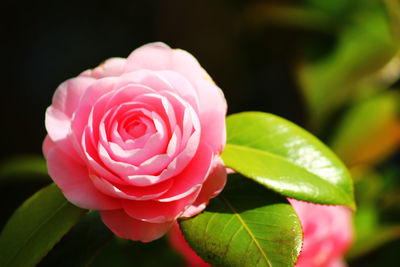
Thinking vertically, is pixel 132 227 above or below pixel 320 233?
above

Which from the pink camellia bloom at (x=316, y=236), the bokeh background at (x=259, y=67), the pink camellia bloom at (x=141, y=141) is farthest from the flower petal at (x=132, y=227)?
the pink camellia bloom at (x=316, y=236)

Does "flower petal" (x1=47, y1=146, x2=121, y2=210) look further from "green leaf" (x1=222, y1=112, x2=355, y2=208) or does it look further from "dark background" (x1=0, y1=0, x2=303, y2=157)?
"dark background" (x1=0, y1=0, x2=303, y2=157)

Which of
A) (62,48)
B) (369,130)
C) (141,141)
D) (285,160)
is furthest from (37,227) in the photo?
(62,48)

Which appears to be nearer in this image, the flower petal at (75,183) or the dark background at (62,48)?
the flower petal at (75,183)

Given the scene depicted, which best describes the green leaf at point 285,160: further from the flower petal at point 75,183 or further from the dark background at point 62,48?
the dark background at point 62,48

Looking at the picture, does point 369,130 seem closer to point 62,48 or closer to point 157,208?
point 157,208

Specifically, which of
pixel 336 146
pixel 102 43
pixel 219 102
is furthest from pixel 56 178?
pixel 102 43
